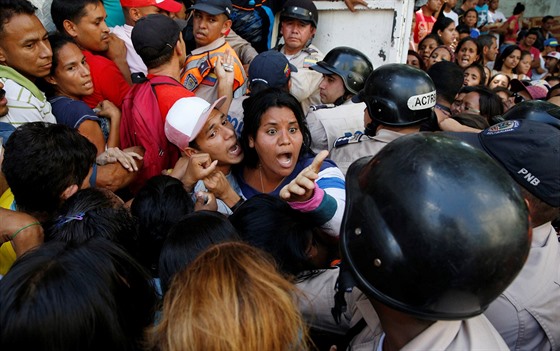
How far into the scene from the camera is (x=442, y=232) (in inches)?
45.1

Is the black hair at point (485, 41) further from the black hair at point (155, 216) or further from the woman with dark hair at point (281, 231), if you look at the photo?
the black hair at point (155, 216)

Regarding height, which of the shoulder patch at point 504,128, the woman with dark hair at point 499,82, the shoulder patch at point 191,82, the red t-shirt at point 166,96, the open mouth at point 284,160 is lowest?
the woman with dark hair at point 499,82

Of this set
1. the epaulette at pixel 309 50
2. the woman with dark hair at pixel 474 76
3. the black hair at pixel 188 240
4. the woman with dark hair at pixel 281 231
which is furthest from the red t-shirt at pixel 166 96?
the woman with dark hair at pixel 474 76

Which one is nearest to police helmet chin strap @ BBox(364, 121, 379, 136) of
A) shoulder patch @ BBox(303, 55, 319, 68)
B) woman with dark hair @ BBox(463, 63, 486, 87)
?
shoulder patch @ BBox(303, 55, 319, 68)

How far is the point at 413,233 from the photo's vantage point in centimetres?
118

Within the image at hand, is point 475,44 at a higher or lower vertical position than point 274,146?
lower

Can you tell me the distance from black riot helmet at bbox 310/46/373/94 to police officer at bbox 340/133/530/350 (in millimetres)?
2708

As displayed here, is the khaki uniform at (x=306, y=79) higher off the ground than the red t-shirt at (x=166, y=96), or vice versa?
the red t-shirt at (x=166, y=96)

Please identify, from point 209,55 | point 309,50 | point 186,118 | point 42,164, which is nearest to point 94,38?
point 209,55

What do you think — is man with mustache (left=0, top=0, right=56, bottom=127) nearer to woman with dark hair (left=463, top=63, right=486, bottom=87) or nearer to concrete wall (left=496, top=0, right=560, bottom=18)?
woman with dark hair (left=463, top=63, right=486, bottom=87)

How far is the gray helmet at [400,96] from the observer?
2.91 m

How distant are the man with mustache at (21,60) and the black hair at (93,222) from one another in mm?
831

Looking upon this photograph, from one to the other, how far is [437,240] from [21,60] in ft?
8.58

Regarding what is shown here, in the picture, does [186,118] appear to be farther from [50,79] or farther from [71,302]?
[71,302]
